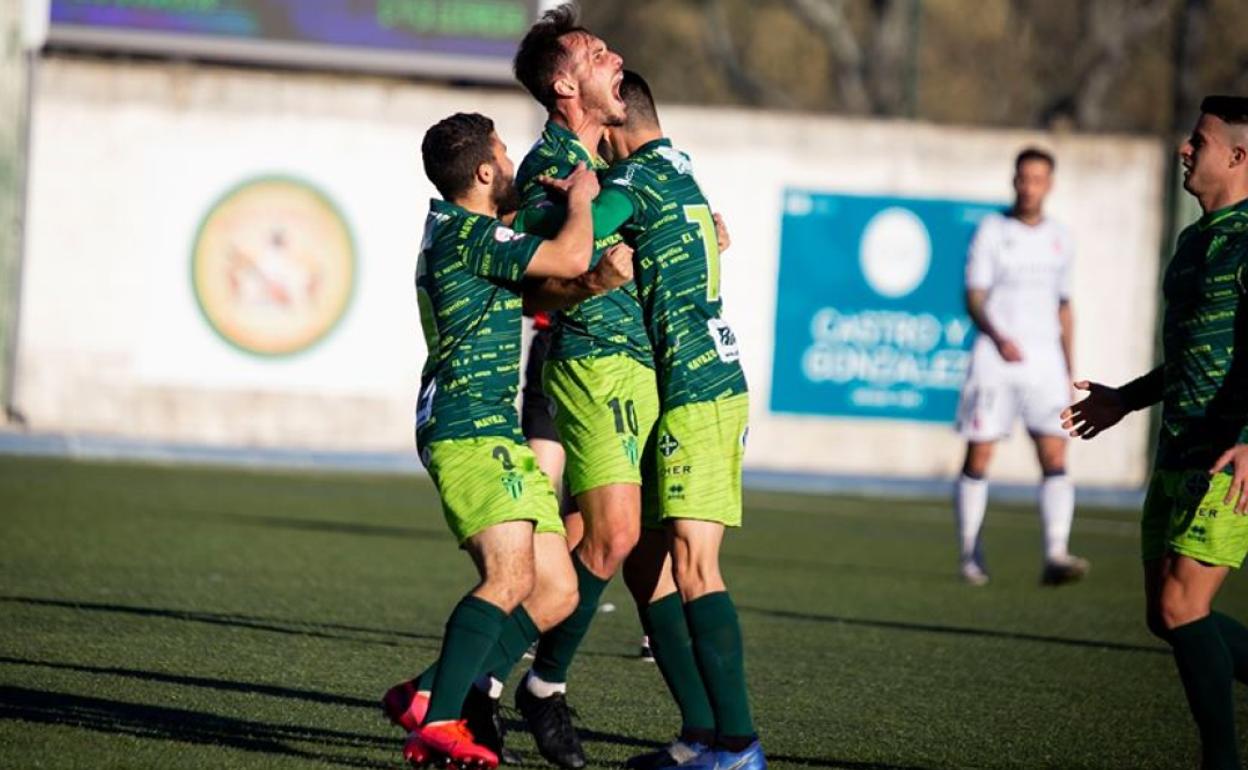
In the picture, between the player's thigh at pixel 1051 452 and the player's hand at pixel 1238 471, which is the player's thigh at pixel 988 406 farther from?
the player's hand at pixel 1238 471

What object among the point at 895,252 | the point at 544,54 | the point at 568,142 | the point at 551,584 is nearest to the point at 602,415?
the point at 551,584

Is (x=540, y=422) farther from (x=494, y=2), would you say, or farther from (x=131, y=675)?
(x=494, y=2)

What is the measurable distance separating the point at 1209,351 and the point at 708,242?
145 cm

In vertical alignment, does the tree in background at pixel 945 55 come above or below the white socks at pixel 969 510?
above

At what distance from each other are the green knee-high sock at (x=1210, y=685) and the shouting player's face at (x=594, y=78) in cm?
218

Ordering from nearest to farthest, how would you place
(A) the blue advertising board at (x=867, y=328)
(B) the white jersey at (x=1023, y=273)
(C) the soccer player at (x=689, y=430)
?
1. (C) the soccer player at (x=689, y=430)
2. (B) the white jersey at (x=1023, y=273)
3. (A) the blue advertising board at (x=867, y=328)

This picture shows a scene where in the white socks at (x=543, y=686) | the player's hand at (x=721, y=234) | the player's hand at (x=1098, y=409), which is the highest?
the player's hand at (x=721, y=234)

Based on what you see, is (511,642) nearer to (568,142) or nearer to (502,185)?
(502,185)

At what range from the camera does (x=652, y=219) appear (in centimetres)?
635

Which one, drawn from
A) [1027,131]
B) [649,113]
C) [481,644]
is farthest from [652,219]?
[1027,131]

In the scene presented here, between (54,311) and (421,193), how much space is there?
3.33 metres

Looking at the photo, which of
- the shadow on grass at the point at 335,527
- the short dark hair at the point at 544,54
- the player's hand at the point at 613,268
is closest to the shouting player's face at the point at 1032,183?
the shadow on grass at the point at 335,527

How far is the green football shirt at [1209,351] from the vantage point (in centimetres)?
621

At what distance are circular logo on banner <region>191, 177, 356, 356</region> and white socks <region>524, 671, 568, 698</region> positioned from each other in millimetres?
12885
